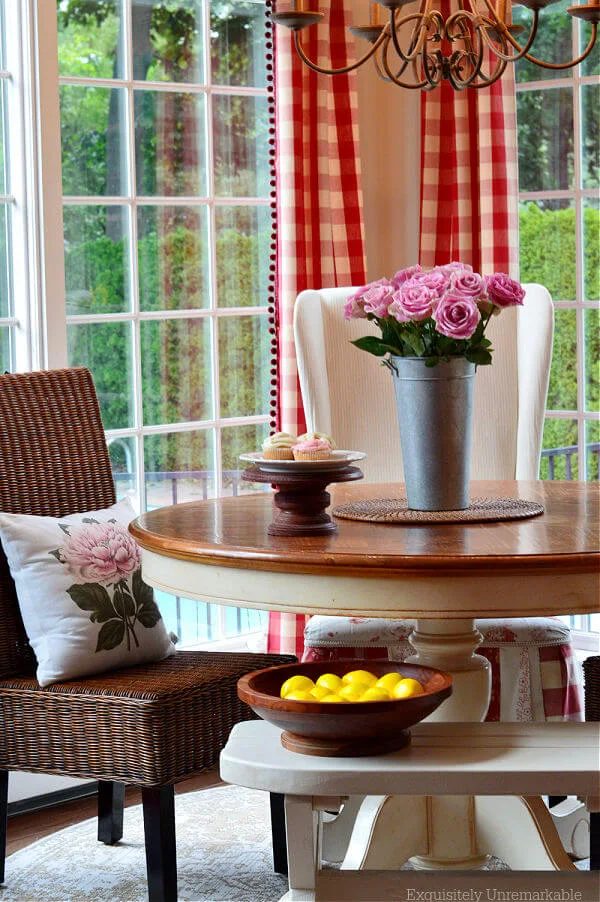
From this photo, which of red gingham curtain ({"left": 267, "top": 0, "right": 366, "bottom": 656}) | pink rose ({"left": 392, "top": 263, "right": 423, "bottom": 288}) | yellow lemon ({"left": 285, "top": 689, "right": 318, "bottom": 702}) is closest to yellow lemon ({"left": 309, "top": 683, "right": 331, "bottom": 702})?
yellow lemon ({"left": 285, "top": 689, "right": 318, "bottom": 702})

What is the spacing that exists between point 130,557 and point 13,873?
2.54 ft

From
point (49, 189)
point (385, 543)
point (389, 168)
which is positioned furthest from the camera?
point (389, 168)

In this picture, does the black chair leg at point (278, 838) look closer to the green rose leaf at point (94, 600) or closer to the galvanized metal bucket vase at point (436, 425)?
the green rose leaf at point (94, 600)

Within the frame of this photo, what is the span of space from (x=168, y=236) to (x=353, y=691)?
2181 mm

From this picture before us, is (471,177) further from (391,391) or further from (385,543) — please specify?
(385,543)

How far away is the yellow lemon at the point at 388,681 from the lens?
75.3 inches

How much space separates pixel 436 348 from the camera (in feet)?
7.46

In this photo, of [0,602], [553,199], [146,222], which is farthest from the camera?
[553,199]

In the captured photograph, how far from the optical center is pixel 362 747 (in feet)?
6.11

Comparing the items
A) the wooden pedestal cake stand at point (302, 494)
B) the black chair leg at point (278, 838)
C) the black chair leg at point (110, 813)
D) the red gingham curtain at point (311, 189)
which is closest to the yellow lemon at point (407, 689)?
the wooden pedestal cake stand at point (302, 494)

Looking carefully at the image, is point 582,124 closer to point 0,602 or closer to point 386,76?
point 386,76

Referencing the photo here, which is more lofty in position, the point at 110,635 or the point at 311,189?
the point at 311,189

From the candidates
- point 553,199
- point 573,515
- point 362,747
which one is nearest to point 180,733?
point 362,747

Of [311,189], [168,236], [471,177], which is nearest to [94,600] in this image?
[168,236]
